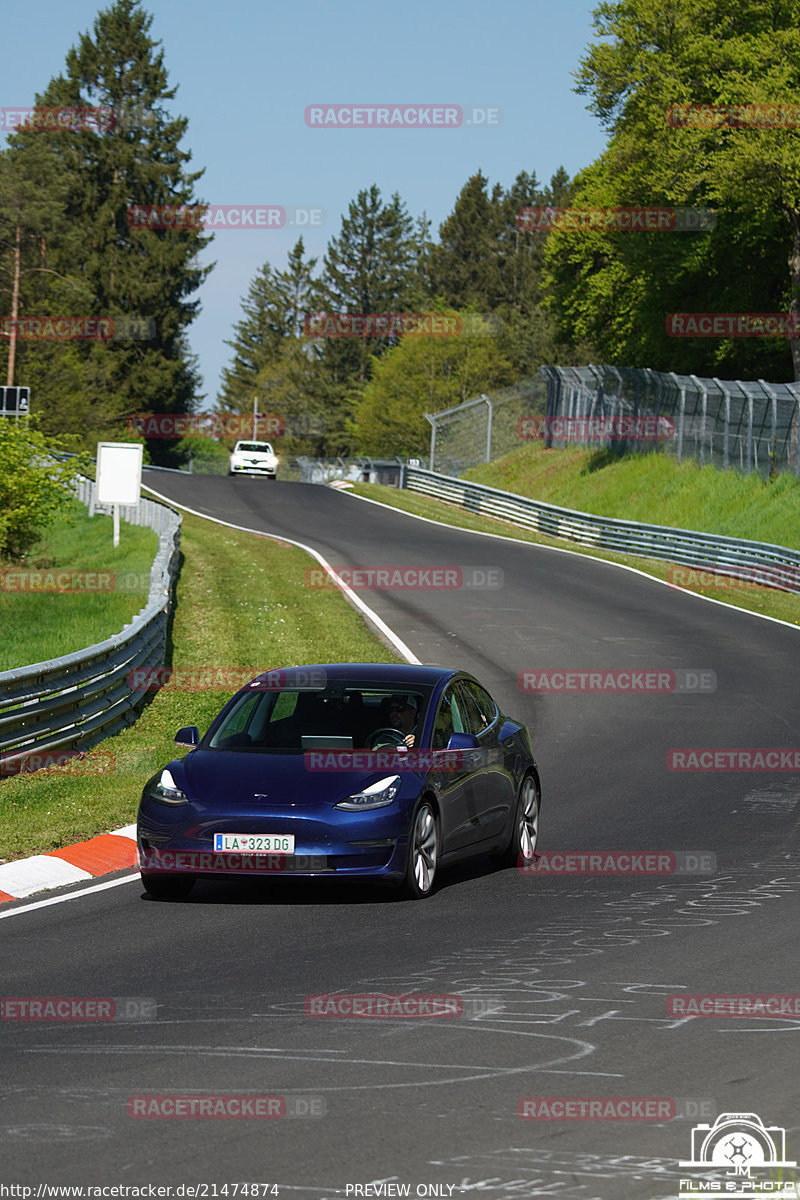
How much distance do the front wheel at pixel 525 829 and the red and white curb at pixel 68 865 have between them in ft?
9.01

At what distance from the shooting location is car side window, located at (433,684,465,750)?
1097 centimetres

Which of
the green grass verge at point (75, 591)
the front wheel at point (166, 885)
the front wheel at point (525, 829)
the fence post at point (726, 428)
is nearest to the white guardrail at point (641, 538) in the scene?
the fence post at point (726, 428)

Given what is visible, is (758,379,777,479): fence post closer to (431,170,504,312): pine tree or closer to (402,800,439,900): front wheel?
(402,800,439,900): front wheel

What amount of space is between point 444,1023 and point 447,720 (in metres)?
4.37

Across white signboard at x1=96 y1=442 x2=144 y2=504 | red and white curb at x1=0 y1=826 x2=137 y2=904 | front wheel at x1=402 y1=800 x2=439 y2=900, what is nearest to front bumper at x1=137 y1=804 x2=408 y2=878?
front wheel at x1=402 y1=800 x2=439 y2=900

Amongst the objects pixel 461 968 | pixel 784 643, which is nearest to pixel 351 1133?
pixel 461 968

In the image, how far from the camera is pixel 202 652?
2362 cm

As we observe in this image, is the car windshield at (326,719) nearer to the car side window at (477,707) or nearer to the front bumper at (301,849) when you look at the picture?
the car side window at (477,707)

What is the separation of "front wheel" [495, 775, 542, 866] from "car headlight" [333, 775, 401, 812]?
6.51 ft

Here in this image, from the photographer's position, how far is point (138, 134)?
317 ft

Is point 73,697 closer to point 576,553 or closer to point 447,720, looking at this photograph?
point 447,720

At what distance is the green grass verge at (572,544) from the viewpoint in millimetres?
35375

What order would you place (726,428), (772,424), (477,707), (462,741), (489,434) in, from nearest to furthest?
(462,741)
(477,707)
(772,424)
(726,428)
(489,434)

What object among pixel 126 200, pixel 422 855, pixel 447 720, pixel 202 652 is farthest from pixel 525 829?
pixel 126 200
